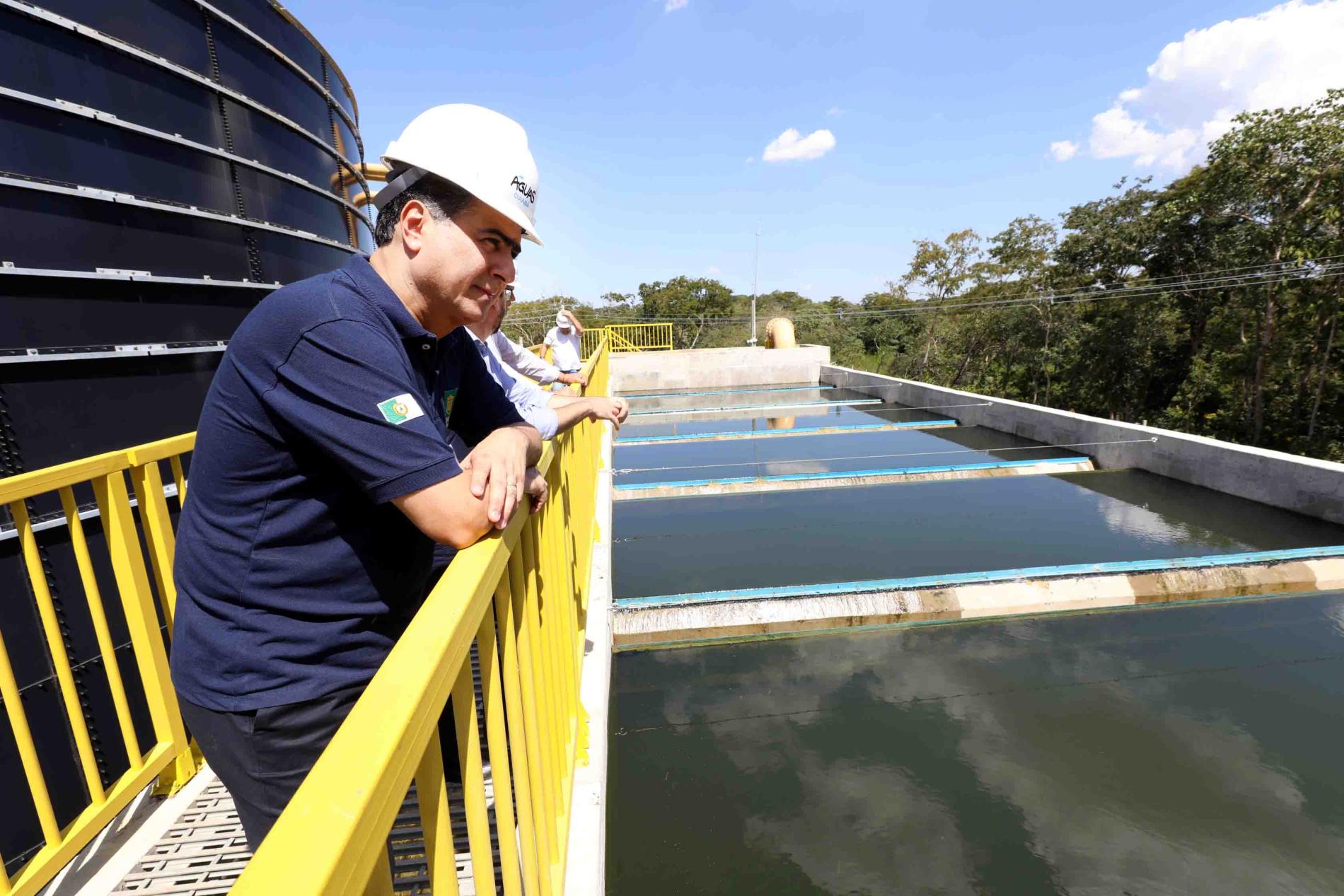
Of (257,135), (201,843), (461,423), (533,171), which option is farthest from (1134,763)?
(257,135)

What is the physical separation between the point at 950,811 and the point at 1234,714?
1613 mm

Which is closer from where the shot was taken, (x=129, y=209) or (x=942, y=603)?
(x=129, y=209)

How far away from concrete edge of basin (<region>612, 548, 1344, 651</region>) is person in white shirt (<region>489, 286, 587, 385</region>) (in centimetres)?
166

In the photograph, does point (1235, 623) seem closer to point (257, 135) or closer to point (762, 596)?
point (762, 596)

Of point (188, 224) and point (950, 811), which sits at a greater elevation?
point (188, 224)

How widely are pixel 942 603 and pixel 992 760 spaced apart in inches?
48.5

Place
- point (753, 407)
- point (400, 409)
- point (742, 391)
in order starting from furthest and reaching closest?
1. point (742, 391)
2. point (753, 407)
3. point (400, 409)

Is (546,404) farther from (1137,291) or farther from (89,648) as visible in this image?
(1137,291)

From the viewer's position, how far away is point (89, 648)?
249cm

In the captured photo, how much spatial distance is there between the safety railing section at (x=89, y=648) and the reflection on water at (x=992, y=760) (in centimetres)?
164

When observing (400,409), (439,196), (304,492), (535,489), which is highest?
(439,196)

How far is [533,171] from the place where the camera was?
4.32ft

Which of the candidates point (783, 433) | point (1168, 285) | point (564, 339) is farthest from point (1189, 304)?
point (564, 339)

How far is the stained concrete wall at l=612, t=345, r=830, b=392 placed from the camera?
17.6 metres
